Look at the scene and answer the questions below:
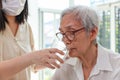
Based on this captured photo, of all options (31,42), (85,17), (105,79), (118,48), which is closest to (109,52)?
(105,79)

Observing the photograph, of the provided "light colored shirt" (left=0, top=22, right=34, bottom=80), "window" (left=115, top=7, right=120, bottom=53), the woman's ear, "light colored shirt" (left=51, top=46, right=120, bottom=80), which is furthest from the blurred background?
the woman's ear

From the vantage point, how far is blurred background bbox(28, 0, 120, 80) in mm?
3326

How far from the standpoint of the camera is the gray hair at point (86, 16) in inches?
53.7

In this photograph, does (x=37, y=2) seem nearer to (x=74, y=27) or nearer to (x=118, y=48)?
(x=118, y=48)

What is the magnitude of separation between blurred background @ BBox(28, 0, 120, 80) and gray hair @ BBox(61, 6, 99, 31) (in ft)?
6.08

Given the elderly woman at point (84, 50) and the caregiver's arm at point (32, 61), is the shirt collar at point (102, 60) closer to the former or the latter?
the elderly woman at point (84, 50)

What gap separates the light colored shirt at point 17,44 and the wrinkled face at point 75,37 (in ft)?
1.85

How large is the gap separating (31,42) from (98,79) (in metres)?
0.83

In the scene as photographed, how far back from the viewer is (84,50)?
56.1 inches

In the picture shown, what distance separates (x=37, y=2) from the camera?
11.2 ft

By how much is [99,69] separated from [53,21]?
226 centimetres

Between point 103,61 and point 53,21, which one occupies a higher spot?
point 53,21

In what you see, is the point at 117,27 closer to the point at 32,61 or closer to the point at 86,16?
the point at 86,16

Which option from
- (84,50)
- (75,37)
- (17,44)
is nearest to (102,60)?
(84,50)
